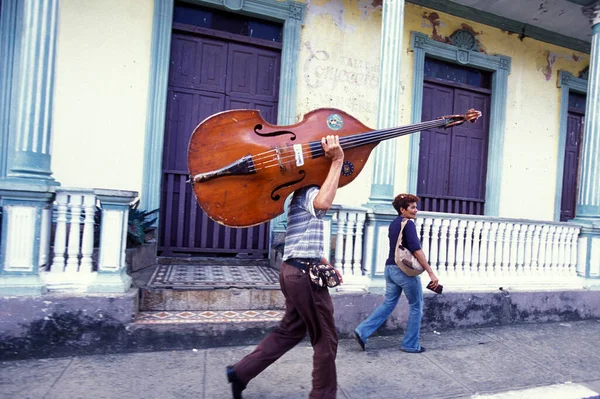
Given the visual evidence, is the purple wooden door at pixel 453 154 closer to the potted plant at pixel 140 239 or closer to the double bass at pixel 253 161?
the potted plant at pixel 140 239

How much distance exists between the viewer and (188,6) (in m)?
5.45

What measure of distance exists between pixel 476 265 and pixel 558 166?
4.05 metres

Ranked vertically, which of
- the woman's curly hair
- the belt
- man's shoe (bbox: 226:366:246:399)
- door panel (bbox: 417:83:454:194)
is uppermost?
door panel (bbox: 417:83:454:194)

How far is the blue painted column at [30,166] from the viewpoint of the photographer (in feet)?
10.8

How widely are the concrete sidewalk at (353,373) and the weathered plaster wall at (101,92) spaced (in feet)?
8.56

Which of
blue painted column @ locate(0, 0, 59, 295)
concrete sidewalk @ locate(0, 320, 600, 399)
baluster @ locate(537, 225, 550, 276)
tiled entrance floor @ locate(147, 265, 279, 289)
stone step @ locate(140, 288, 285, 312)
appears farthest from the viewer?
baluster @ locate(537, 225, 550, 276)

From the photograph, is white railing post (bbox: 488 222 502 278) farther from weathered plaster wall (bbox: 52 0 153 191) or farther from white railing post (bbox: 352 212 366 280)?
weathered plaster wall (bbox: 52 0 153 191)

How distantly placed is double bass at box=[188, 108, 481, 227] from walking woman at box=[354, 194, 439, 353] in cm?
148

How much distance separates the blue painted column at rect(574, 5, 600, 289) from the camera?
5.43m

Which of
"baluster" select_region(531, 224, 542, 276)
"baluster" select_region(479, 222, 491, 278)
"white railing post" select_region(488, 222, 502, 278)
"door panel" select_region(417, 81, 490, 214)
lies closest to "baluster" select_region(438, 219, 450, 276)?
"baluster" select_region(479, 222, 491, 278)

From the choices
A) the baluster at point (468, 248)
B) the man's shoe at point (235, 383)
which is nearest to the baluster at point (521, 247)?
the baluster at point (468, 248)

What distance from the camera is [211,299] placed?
3.96 meters

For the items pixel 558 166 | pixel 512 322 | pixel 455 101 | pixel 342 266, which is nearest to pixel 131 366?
pixel 342 266

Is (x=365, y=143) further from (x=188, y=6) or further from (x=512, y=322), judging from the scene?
(x=188, y=6)
